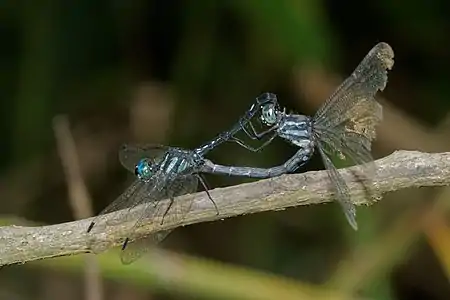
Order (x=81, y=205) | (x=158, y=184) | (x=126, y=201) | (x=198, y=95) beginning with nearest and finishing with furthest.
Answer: (x=126, y=201), (x=158, y=184), (x=81, y=205), (x=198, y=95)

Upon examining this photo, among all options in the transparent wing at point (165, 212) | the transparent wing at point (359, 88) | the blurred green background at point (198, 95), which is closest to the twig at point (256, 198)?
the transparent wing at point (165, 212)

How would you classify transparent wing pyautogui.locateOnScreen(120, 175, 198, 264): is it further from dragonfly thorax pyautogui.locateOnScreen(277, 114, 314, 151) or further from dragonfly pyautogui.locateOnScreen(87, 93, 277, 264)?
dragonfly thorax pyautogui.locateOnScreen(277, 114, 314, 151)

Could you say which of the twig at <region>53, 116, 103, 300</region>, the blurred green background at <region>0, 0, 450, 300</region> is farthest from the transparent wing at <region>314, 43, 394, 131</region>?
the blurred green background at <region>0, 0, 450, 300</region>

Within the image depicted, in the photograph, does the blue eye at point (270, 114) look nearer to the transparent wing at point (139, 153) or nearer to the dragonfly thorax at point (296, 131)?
the dragonfly thorax at point (296, 131)

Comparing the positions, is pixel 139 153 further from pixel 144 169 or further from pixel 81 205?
pixel 81 205

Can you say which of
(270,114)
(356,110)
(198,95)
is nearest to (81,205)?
(270,114)

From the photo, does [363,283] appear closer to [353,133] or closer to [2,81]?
[353,133]
